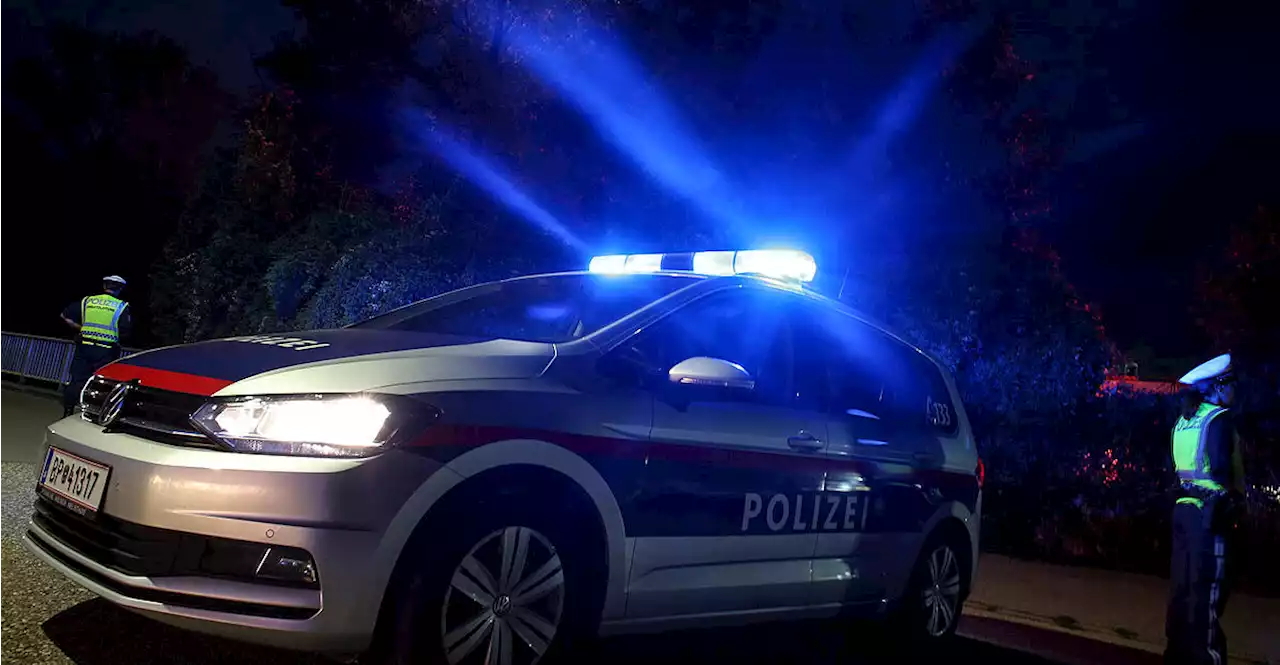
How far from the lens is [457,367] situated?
134 inches

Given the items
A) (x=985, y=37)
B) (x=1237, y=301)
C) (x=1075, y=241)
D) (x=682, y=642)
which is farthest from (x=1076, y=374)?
(x=1237, y=301)

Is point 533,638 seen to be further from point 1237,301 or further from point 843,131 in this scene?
point 1237,301

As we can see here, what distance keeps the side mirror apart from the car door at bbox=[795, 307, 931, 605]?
89 centimetres

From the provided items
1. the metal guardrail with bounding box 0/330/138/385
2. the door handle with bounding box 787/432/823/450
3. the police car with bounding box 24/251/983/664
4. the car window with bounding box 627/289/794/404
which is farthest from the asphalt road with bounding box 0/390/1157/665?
the metal guardrail with bounding box 0/330/138/385

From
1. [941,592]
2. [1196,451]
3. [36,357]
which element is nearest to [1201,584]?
[1196,451]

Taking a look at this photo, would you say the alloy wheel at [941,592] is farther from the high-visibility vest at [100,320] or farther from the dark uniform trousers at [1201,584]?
the high-visibility vest at [100,320]

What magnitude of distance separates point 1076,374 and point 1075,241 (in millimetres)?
23138

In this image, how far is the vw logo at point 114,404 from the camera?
3377mm

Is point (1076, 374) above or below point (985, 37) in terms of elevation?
below

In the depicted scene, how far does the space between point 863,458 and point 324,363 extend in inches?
97.4

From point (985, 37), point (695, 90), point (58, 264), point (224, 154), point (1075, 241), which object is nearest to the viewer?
point (985, 37)

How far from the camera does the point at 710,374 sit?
12.1ft

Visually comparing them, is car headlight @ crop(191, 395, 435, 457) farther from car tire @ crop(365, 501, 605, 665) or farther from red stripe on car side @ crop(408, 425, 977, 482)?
car tire @ crop(365, 501, 605, 665)

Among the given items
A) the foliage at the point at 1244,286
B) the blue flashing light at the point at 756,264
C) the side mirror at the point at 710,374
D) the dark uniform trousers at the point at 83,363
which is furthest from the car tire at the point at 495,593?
the foliage at the point at 1244,286
